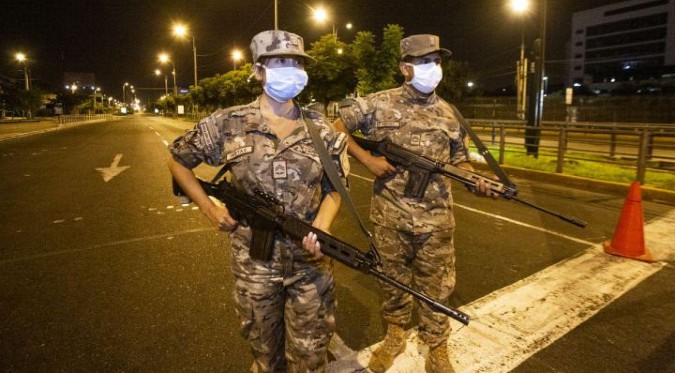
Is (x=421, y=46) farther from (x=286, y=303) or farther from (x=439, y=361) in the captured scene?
(x=439, y=361)

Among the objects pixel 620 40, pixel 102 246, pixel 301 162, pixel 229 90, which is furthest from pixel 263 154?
pixel 620 40

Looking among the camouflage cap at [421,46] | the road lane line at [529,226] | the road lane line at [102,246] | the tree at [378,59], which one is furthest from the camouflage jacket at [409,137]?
the tree at [378,59]

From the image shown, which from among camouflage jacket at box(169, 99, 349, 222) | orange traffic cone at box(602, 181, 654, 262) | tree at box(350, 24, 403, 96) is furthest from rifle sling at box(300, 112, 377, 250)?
tree at box(350, 24, 403, 96)

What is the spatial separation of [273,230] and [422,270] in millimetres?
1204

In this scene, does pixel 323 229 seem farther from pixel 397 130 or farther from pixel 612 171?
pixel 612 171

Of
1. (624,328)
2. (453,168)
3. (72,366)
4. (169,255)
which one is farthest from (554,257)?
(72,366)

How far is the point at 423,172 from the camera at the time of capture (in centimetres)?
291

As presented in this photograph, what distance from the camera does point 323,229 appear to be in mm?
2256

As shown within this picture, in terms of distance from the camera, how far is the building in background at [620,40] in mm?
83125

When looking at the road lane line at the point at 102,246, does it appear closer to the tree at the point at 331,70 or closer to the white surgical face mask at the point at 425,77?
the white surgical face mask at the point at 425,77

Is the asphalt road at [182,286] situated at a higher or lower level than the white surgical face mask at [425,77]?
lower

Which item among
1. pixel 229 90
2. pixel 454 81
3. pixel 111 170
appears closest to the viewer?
pixel 111 170

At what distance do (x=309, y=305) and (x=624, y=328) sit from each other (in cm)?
268

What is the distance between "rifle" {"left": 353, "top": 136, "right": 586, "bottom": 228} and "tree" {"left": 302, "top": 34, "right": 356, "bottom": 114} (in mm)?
17404
